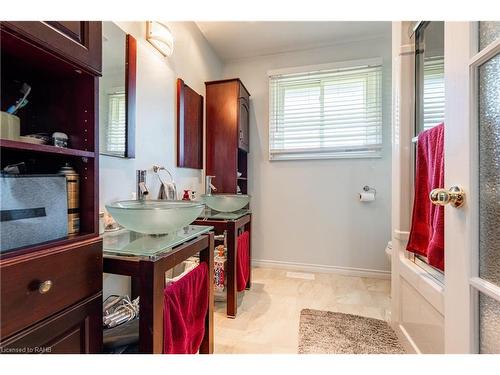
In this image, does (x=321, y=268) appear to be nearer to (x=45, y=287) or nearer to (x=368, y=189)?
(x=368, y=189)

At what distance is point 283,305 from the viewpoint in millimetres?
1812

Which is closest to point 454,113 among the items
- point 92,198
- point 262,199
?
point 92,198

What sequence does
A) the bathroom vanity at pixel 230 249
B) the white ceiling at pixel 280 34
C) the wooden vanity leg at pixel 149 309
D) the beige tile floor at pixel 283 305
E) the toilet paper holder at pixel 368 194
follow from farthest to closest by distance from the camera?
the toilet paper holder at pixel 368 194 → the white ceiling at pixel 280 34 → the bathroom vanity at pixel 230 249 → the beige tile floor at pixel 283 305 → the wooden vanity leg at pixel 149 309

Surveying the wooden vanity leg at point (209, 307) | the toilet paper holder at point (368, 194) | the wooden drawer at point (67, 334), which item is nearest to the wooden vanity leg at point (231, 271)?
the wooden vanity leg at point (209, 307)

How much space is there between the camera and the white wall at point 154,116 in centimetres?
122

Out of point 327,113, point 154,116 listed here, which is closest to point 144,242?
point 154,116

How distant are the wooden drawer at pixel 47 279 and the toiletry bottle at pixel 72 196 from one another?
0.08 m

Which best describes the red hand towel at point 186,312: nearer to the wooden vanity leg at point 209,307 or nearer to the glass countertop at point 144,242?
the wooden vanity leg at point 209,307

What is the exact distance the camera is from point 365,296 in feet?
6.46
